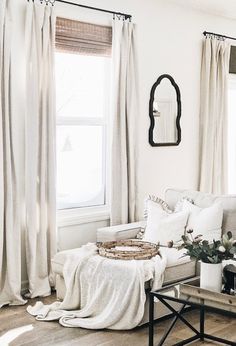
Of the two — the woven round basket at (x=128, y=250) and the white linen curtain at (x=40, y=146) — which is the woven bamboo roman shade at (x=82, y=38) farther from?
the woven round basket at (x=128, y=250)

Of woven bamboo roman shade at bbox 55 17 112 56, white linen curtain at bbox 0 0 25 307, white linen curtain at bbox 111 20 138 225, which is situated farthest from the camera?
white linen curtain at bbox 111 20 138 225

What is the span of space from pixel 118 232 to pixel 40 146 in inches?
39.5

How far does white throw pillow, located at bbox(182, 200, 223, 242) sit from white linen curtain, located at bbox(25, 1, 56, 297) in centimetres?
122

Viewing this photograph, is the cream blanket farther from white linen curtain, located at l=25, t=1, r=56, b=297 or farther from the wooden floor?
white linen curtain, located at l=25, t=1, r=56, b=297

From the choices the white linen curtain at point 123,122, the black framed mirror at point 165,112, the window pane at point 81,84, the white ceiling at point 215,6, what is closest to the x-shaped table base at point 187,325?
the white linen curtain at point 123,122

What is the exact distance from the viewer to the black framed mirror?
5742 millimetres

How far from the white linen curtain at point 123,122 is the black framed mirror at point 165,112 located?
1.35ft

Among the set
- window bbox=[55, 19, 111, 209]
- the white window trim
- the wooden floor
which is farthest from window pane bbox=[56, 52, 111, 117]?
the wooden floor

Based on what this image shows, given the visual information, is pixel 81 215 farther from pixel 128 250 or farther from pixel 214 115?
pixel 214 115

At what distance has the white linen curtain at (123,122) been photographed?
522 centimetres

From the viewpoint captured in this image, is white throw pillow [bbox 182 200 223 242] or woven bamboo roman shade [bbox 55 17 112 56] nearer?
white throw pillow [bbox 182 200 223 242]

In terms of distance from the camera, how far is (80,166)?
523 centimetres

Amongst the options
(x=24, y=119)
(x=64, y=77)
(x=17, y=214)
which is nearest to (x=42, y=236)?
(x=17, y=214)

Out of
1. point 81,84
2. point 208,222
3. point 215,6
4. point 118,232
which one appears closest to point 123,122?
point 81,84
